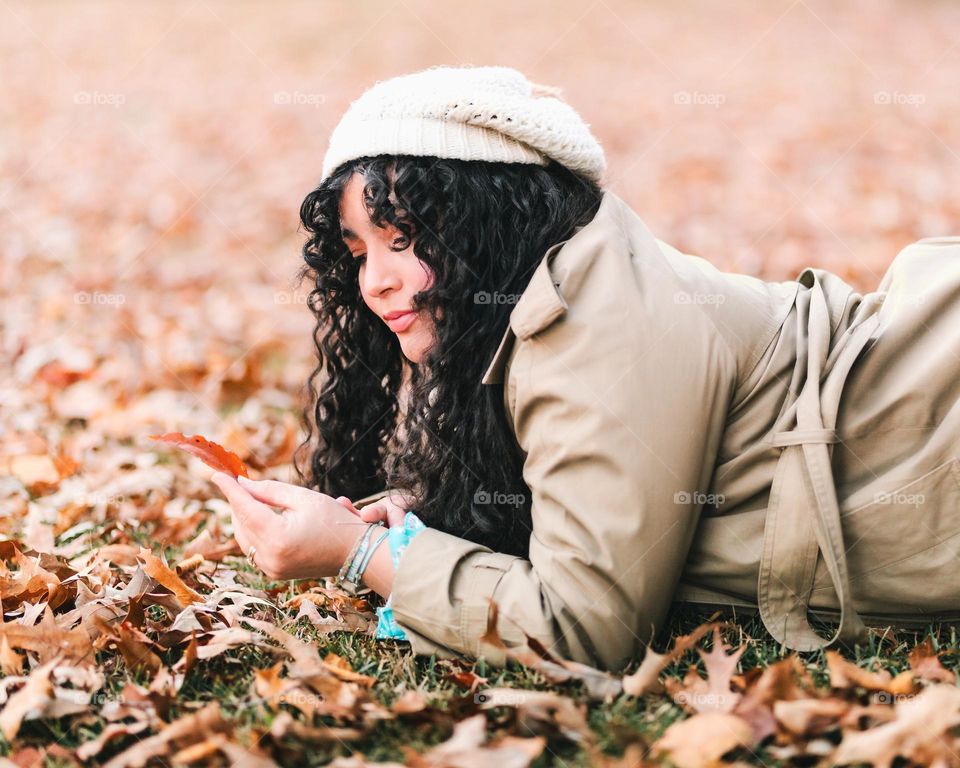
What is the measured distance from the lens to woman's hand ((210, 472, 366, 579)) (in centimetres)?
195

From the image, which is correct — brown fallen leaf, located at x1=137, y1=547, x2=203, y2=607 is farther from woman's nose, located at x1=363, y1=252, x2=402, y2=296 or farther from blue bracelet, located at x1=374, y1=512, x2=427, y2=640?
woman's nose, located at x1=363, y1=252, x2=402, y2=296

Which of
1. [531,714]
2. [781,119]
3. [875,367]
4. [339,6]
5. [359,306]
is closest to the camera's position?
[531,714]

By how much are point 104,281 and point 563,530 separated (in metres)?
4.00

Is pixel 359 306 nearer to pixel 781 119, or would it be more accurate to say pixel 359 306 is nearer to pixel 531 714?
pixel 531 714

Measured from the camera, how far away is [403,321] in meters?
2.08

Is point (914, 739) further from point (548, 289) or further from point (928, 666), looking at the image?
point (548, 289)

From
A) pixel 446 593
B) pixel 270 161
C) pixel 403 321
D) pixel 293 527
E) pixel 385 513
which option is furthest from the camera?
pixel 270 161

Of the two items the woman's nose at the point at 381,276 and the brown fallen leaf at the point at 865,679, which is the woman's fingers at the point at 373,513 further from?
the brown fallen leaf at the point at 865,679

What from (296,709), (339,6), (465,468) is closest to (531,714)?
(296,709)

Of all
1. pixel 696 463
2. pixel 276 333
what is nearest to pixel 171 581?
pixel 696 463

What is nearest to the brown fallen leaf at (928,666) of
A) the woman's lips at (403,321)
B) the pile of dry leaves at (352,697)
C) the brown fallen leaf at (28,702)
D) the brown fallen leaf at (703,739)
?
the pile of dry leaves at (352,697)

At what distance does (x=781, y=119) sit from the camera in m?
8.14

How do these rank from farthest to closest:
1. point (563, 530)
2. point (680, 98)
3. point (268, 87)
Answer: point (268, 87) → point (680, 98) → point (563, 530)

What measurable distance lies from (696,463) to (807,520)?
8.7 inches
